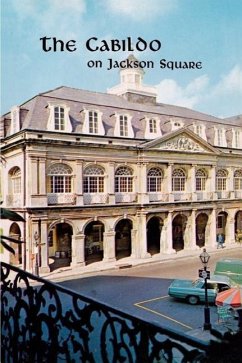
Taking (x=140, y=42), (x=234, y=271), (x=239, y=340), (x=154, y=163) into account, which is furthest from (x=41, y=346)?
(x=154, y=163)

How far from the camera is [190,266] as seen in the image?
1953 cm

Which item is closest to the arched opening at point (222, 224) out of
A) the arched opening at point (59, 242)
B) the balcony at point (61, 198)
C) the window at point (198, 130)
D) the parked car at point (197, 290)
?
the window at point (198, 130)

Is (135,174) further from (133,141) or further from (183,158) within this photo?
(183,158)

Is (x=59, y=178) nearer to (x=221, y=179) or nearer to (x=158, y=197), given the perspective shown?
(x=158, y=197)

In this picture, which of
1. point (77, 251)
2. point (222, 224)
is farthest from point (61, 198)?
point (222, 224)

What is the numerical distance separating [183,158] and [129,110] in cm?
469

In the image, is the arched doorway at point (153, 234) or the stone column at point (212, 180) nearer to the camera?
the arched doorway at point (153, 234)

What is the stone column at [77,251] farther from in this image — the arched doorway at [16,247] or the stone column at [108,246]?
the arched doorway at [16,247]

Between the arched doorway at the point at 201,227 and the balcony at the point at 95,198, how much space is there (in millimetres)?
8975

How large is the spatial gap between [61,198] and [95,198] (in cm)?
214

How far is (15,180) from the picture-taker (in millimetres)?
19234

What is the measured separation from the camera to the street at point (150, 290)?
38.5ft

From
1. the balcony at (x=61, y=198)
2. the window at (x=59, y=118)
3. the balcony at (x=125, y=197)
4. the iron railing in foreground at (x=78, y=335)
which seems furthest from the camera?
the balcony at (x=125, y=197)

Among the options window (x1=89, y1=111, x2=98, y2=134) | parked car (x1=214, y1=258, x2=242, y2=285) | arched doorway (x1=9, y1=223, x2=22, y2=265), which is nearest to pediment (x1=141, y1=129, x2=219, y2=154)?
window (x1=89, y1=111, x2=98, y2=134)
